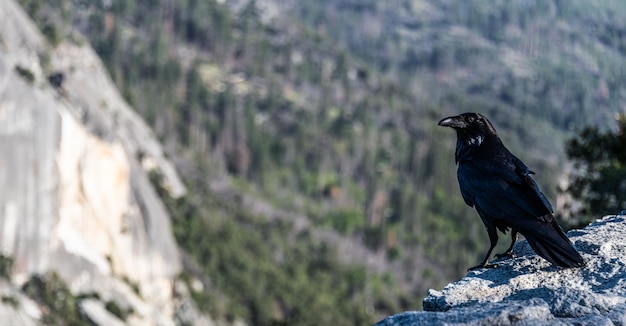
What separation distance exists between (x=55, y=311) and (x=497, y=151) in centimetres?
5292

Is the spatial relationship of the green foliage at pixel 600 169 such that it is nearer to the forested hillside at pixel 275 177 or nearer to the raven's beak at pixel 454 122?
the raven's beak at pixel 454 122

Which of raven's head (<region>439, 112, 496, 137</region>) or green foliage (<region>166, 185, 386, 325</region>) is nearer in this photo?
raven's head (<region>439, 112, 496, 137</region>)

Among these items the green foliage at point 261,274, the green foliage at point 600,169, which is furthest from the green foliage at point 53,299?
the green foliage at point 600,169

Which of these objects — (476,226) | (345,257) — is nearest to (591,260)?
(345,257)

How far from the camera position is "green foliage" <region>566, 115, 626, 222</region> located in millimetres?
19344

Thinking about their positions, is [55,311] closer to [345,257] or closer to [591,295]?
[591,295]

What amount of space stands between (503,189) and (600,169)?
12501 millimetres

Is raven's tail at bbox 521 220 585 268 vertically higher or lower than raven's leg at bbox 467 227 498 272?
higher

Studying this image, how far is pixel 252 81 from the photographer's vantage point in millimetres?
192500

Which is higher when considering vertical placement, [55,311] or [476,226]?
[55,311]

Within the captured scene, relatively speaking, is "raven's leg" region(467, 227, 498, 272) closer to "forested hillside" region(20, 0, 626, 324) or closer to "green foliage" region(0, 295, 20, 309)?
"green foliage" region(0, 295, 20, 309)

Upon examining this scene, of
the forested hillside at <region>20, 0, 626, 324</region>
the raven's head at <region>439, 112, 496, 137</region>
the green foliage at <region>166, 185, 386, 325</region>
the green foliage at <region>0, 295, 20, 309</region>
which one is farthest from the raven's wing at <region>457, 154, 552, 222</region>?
the forested hillside at <region>20, 0, 626, 324</region>

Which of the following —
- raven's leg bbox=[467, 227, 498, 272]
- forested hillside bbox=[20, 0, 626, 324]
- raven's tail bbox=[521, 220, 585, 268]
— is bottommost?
forested hillside bbox=[20, 0, 626, 324]

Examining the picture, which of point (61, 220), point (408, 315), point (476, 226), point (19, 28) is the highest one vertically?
point (408, 315)
